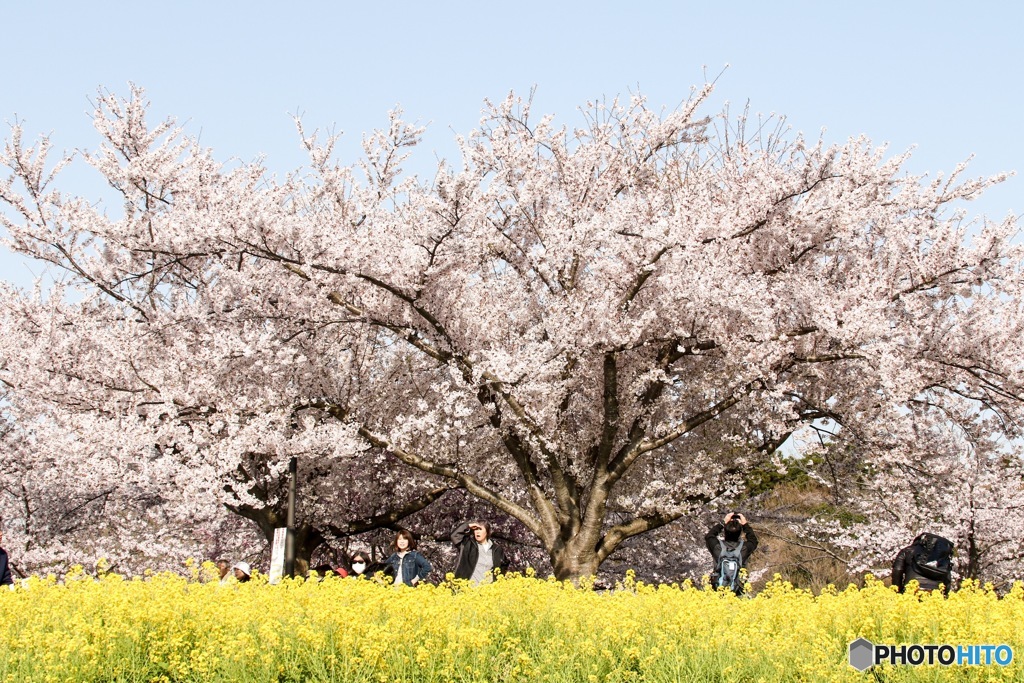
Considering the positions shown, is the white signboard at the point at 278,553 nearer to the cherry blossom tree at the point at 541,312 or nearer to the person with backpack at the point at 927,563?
the cherry blossom tree at the point at 541,312

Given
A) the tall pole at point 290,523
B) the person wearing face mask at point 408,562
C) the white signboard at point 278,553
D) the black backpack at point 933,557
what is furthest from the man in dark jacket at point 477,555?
the black backpack at point 933,557

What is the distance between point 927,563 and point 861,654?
421 centimetres

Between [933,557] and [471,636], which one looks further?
[933,557]

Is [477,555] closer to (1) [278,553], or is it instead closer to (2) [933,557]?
(1) [278,553]

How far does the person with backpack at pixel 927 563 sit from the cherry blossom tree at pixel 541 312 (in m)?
2.63

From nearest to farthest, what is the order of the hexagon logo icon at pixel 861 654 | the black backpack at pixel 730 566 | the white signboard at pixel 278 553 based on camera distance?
the hexagon logo icon at pixel 861 654
the black backpack at pixel 730 566
the white signboard at pixel 278 553

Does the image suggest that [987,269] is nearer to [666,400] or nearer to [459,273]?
[666,400]

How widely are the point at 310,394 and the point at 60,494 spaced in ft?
19.5

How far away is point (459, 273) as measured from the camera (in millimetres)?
14000

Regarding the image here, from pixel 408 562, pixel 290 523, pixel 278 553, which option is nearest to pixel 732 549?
pixel 408 562

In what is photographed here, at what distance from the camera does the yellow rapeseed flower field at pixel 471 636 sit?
6.04 m

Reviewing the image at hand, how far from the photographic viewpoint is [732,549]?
10.5 metres

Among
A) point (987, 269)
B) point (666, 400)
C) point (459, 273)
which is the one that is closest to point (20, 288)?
point (459, 273)

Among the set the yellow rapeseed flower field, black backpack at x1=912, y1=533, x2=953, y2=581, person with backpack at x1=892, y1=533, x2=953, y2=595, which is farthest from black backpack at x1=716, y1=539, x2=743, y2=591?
the yellow rapeseed flower field
